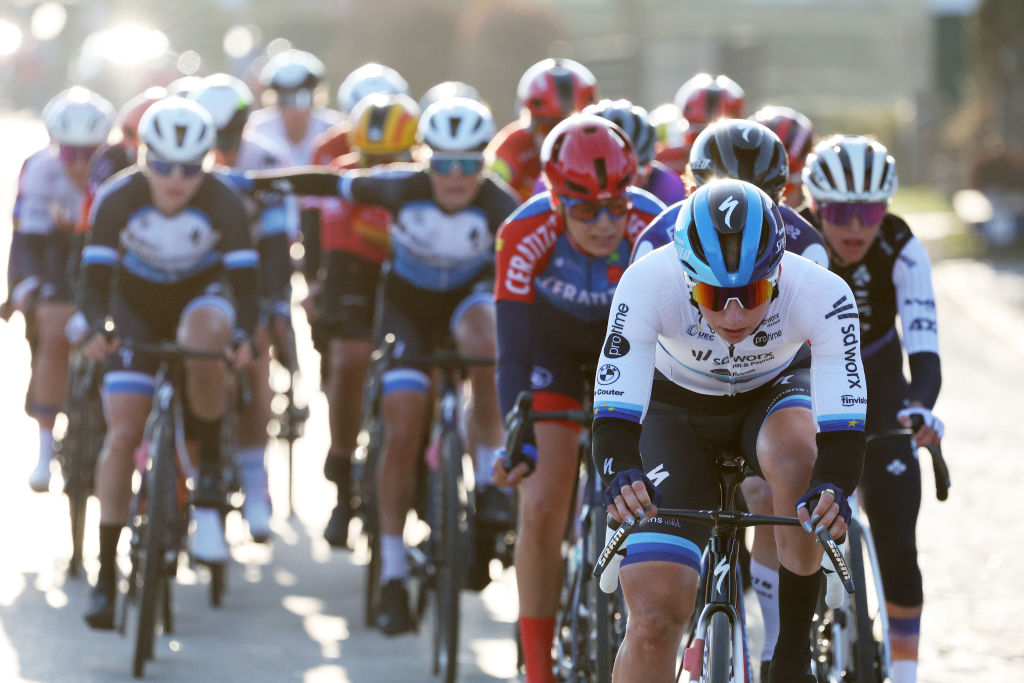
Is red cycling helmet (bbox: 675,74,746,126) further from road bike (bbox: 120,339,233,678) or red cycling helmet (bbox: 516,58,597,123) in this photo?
road bike (bbox: 120,339,233,678)

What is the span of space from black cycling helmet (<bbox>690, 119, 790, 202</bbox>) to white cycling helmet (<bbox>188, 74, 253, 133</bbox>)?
15.0 ft

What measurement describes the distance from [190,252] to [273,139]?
4150 mm

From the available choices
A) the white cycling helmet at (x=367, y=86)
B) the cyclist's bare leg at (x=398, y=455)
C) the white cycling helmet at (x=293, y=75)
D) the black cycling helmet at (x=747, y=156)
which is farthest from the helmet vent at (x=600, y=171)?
the white cycling helmet at (x=293, y=75)

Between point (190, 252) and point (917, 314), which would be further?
point (190, 252)

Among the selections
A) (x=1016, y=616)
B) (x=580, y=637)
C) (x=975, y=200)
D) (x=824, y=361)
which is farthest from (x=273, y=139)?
(x=975, y=200)

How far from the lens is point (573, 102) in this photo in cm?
975

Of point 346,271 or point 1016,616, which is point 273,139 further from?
point 1016,616

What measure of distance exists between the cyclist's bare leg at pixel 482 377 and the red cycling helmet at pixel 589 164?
5.90 ft

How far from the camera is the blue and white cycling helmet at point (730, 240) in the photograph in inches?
199

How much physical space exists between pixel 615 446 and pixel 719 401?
628 millimetres

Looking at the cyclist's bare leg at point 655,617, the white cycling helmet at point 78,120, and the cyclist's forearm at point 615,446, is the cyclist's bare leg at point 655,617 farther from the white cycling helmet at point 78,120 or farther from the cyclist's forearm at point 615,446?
the white cycling helmet at point 78,120

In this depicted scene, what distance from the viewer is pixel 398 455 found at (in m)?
8.39

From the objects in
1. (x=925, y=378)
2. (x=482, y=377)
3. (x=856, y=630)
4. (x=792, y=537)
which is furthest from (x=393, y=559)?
(x=792, y=537)

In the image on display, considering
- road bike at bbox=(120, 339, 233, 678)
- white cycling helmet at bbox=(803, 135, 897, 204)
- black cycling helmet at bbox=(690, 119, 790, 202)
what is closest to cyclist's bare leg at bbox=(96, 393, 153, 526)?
road bike at bbox=(120, 339, 233, 678)
